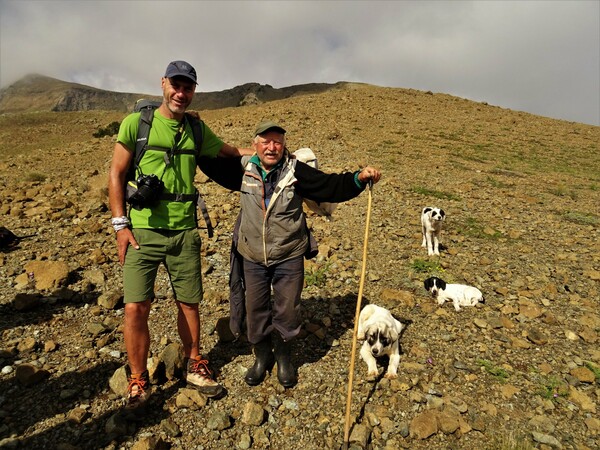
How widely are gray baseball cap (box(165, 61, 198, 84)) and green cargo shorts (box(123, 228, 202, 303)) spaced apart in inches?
53.3

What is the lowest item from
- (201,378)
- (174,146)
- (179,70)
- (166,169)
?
(201,378)

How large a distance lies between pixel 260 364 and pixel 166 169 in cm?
229

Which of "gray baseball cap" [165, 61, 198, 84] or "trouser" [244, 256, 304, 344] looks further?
"trouser" [244, 256, 304, 344]

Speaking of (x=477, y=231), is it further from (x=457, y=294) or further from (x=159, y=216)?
(x=159, y=216)

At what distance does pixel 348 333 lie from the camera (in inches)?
196

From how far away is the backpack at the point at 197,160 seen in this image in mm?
3168

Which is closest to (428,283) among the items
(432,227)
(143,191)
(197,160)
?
(432,227)

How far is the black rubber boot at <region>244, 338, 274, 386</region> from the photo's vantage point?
401cm

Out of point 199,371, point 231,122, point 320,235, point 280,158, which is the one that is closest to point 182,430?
point 199,371

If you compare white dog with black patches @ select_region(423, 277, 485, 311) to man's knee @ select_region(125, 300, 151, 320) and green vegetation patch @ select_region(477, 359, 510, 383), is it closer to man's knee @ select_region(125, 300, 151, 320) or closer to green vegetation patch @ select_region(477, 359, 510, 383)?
green vegetation patch @ select_region(477, 359, 510, 383)

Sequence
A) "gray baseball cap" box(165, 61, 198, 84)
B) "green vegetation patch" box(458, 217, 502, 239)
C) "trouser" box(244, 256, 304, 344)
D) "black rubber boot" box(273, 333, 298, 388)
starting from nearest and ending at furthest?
"gray baseball cap" box(165, 61, 198, 84) < "trouser" box(244, 256, 304, 344) < "black rubber boot" box(273, 333, 298, 388) < "green vegetation patch" box(458, 217, 502, 239)

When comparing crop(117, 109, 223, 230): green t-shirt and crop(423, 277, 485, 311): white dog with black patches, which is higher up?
crop(117, 109, 223, 230): green t-shirt

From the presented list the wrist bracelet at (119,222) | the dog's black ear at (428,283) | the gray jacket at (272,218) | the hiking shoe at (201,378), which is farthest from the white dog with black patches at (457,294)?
the wrist bracelet at (119,222)

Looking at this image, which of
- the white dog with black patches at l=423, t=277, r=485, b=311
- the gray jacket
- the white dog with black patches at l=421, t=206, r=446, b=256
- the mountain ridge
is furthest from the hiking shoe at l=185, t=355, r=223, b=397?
the mountain ridge
